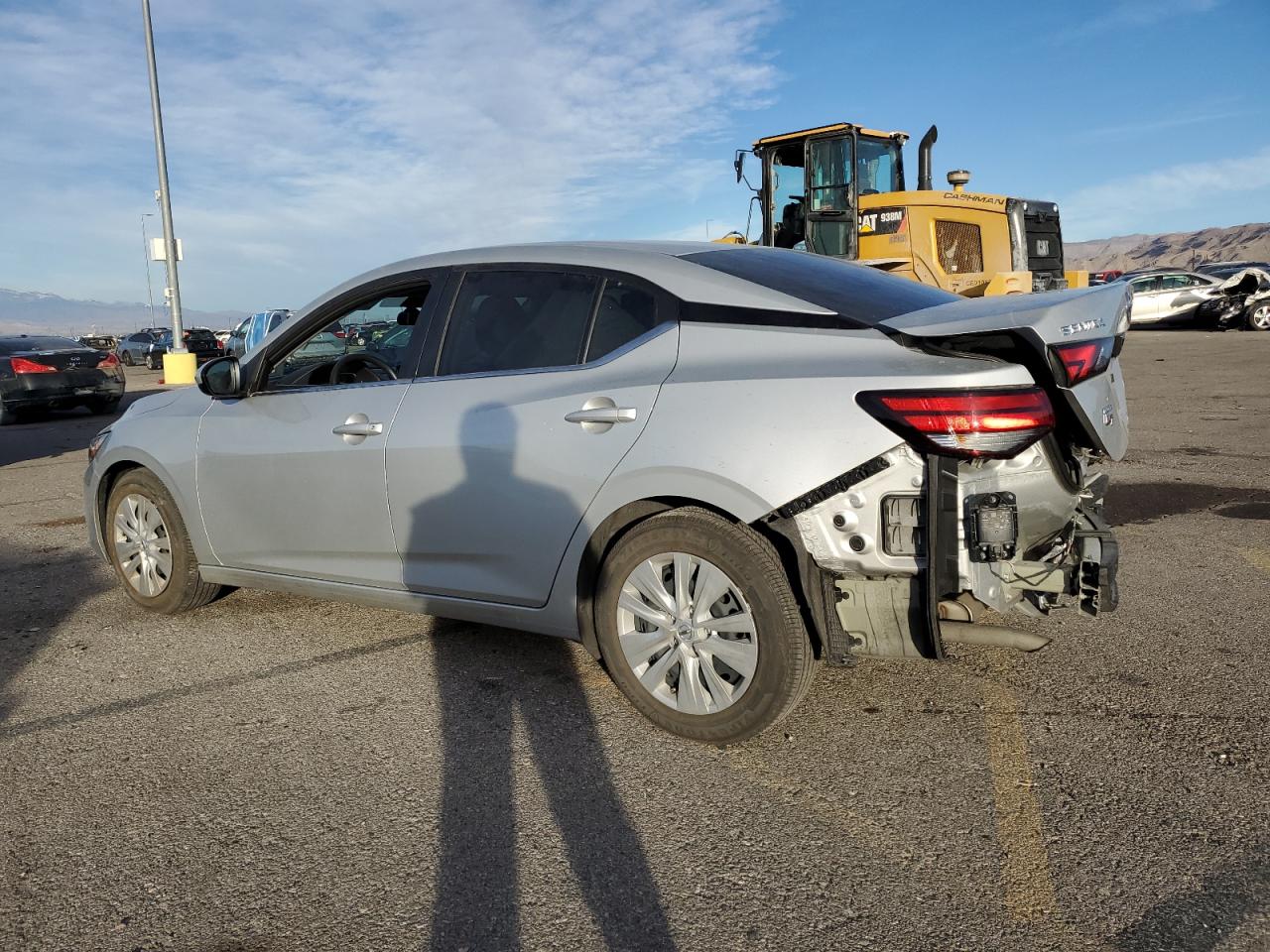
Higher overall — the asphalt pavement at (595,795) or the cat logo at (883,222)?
the cat logo at (883,222)

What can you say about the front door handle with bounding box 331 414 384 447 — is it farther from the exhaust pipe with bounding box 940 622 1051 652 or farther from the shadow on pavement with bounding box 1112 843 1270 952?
the shadow on pavement with bounding box 1112 843 1270 952

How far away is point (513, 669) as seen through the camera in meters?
4.40

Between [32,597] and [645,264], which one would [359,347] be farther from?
[32,597]

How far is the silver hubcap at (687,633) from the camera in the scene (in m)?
3.48

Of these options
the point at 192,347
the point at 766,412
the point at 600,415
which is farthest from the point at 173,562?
the point at 192,347

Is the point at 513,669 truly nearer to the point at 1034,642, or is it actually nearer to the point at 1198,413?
the point at 1034,642

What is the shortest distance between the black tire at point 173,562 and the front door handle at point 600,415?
96.3 inches

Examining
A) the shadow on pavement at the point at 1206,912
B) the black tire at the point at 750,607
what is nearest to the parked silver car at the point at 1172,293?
the black tire at the point at 750,607

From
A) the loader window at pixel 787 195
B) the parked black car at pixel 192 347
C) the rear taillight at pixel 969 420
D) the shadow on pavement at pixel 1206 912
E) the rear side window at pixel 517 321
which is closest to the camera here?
the shadow on pavement at pixel 1206 912

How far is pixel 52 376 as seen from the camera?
55.6 ft

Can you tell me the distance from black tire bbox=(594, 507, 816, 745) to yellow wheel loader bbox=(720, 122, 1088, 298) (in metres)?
10.8

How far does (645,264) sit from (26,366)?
16040 mm

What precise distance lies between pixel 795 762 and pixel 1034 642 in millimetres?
879

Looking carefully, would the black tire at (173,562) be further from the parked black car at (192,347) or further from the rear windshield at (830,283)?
the parked black car at (192,347)
